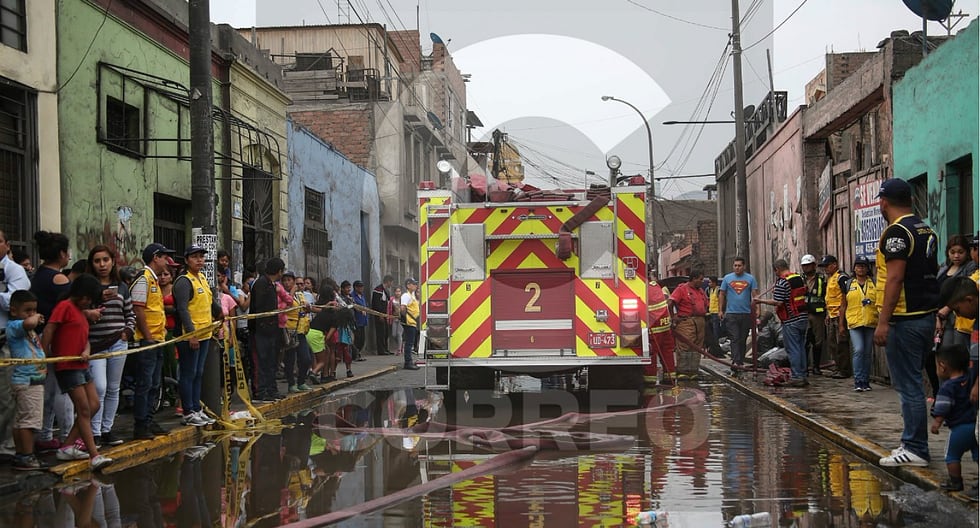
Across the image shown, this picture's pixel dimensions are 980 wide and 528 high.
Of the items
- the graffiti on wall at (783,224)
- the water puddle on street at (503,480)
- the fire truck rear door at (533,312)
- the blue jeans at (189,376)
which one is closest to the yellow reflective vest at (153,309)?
the blue jeans at (189,376)

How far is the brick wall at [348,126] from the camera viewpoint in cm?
3606

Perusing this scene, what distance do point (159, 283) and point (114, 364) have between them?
1.97 meters

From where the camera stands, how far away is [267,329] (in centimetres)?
1409

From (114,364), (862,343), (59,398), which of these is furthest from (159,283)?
(862,343)

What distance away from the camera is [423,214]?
42.7ft

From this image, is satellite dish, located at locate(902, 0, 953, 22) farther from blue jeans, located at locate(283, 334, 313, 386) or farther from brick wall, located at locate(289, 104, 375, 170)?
brick wall, located at locate(289, 104, 375, 170)

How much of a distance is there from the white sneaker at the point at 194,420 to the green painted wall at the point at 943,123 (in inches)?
344

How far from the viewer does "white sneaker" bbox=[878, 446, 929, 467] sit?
7.68 m

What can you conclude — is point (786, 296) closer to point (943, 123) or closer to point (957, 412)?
point (943, 123)

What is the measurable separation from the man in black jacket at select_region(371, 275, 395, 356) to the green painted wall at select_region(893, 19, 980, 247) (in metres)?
12.6

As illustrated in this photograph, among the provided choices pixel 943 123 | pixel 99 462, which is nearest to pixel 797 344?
pixel 943 123

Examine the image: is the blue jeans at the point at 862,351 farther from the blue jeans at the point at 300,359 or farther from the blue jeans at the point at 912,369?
the blue jeans at the point at 300,359

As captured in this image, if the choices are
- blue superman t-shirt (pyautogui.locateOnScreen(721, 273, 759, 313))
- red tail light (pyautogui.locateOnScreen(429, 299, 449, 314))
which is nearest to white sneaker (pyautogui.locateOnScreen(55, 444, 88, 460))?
red tail light (pyautogui.locateOnScreen(429, 299, 449, 314))

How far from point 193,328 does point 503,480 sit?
15.1ft
